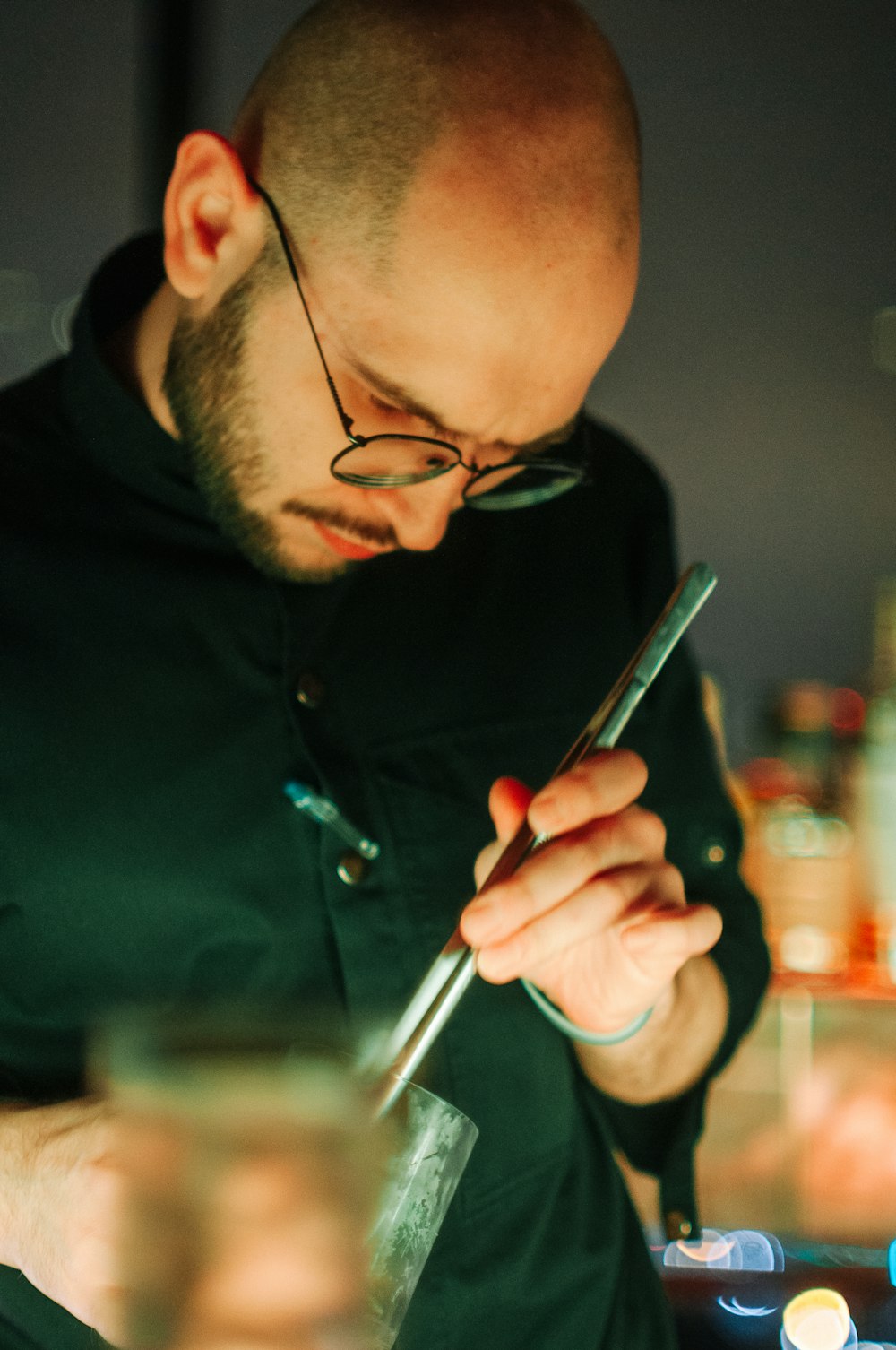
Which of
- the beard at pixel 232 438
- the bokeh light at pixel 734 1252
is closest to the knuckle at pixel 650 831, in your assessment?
the beard at pixel 232 438

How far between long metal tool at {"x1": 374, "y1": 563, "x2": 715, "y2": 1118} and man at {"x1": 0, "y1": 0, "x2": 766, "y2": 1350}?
0.02 metres

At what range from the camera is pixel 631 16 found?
170cm

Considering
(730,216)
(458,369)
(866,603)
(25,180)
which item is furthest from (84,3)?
(866,603)

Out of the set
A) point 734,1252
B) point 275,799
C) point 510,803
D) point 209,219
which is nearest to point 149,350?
point 209,219

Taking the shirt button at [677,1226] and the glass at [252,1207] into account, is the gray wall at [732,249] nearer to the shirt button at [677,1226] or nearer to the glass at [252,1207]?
the shirt button at [677,1226]

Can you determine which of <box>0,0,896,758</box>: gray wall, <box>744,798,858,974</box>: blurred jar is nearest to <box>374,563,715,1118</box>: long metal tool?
<box>744,798,858,974</box>: blurred jar

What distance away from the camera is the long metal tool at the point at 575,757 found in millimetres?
704

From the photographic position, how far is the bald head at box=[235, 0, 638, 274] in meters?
0.86

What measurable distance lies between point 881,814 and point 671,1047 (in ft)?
1.86

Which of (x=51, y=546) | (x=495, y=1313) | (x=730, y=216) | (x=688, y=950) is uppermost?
(x=730, y=216)

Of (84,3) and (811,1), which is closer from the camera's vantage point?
(811,1)

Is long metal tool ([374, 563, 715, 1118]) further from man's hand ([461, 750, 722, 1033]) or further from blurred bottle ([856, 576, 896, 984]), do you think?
blurred bottle ([856, 576, 896, 984])

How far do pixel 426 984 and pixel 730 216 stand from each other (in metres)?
1.45

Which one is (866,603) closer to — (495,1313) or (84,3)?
(495,1313)
